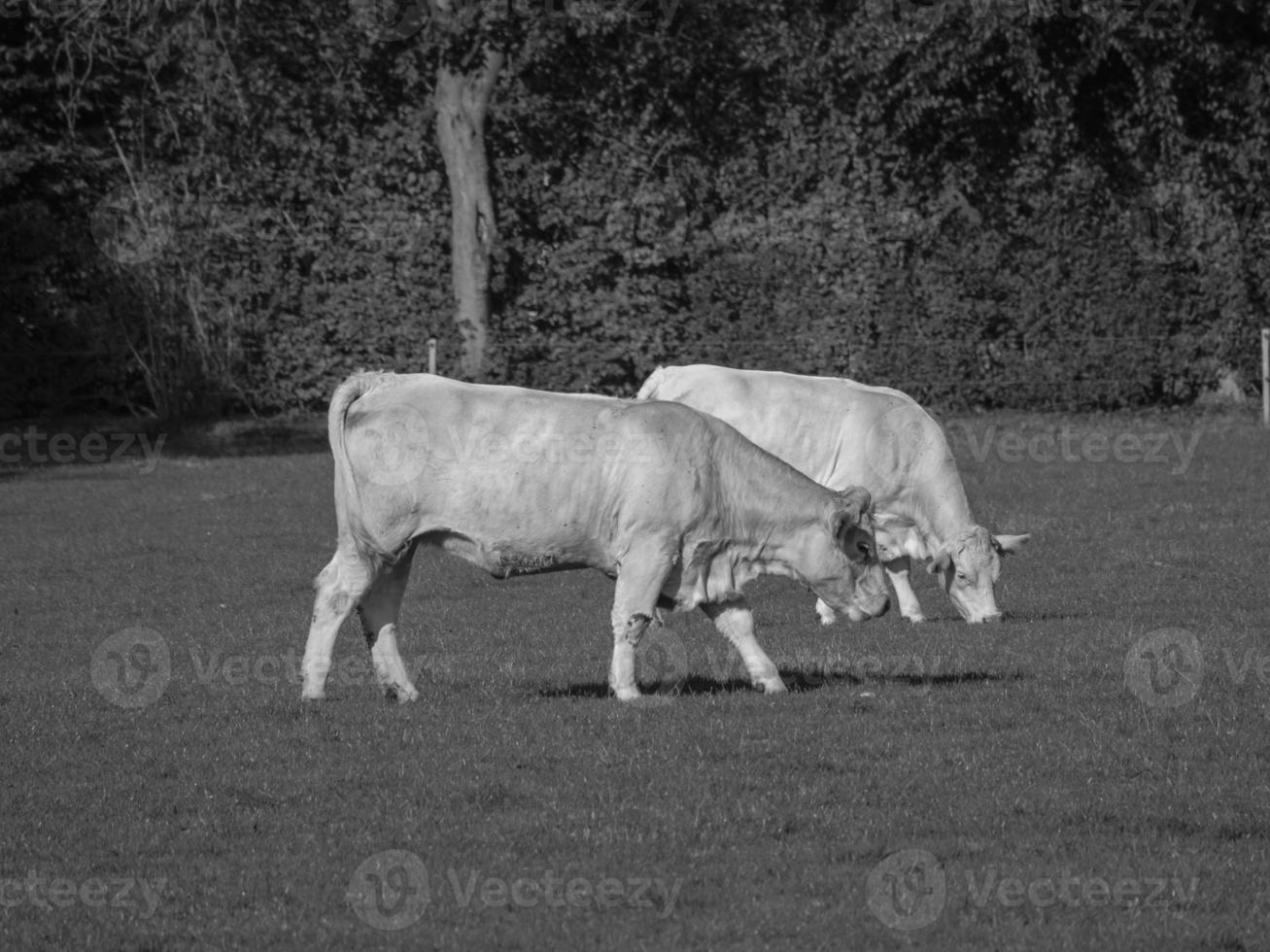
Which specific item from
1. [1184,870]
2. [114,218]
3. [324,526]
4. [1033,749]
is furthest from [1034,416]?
[1184,870]

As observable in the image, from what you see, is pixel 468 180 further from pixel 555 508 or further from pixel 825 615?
pixel 555 508

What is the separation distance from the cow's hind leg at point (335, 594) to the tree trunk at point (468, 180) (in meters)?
20.2

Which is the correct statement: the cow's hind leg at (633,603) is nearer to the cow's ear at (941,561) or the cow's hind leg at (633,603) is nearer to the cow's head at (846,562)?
the cow's head at (846,562)

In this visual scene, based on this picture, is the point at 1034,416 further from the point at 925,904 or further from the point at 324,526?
the point at 925,904

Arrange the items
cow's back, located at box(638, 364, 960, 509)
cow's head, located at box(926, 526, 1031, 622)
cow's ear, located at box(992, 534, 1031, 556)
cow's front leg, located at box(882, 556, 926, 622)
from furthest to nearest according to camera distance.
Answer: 1. cow's back, located at box(638, 364, 960, 509)
2. cow's front leg, located at box(882, 556, 926, 622)
3. cow's ear, located at box(992, 534, 1031, 556)
4. cow's head, located at box(926, 526, 1031, 622)

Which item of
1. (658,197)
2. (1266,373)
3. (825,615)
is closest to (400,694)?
(825,615)

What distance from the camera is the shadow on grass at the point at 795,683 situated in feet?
37.1

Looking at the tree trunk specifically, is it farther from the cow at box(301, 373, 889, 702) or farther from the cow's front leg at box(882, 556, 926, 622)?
the cow at box(301, 373, 889, 702)

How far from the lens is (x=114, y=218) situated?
31188 millimetres

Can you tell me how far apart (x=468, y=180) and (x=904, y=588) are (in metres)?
17.2

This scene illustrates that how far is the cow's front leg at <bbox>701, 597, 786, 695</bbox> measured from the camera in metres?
11.1

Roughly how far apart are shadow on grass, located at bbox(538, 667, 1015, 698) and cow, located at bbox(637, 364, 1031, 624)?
9.54 feet

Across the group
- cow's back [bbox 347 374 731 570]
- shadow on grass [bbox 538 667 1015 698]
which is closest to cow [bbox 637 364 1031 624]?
shadow on grass [bbox 538 667 1015 698]

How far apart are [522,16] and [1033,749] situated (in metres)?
23.0
